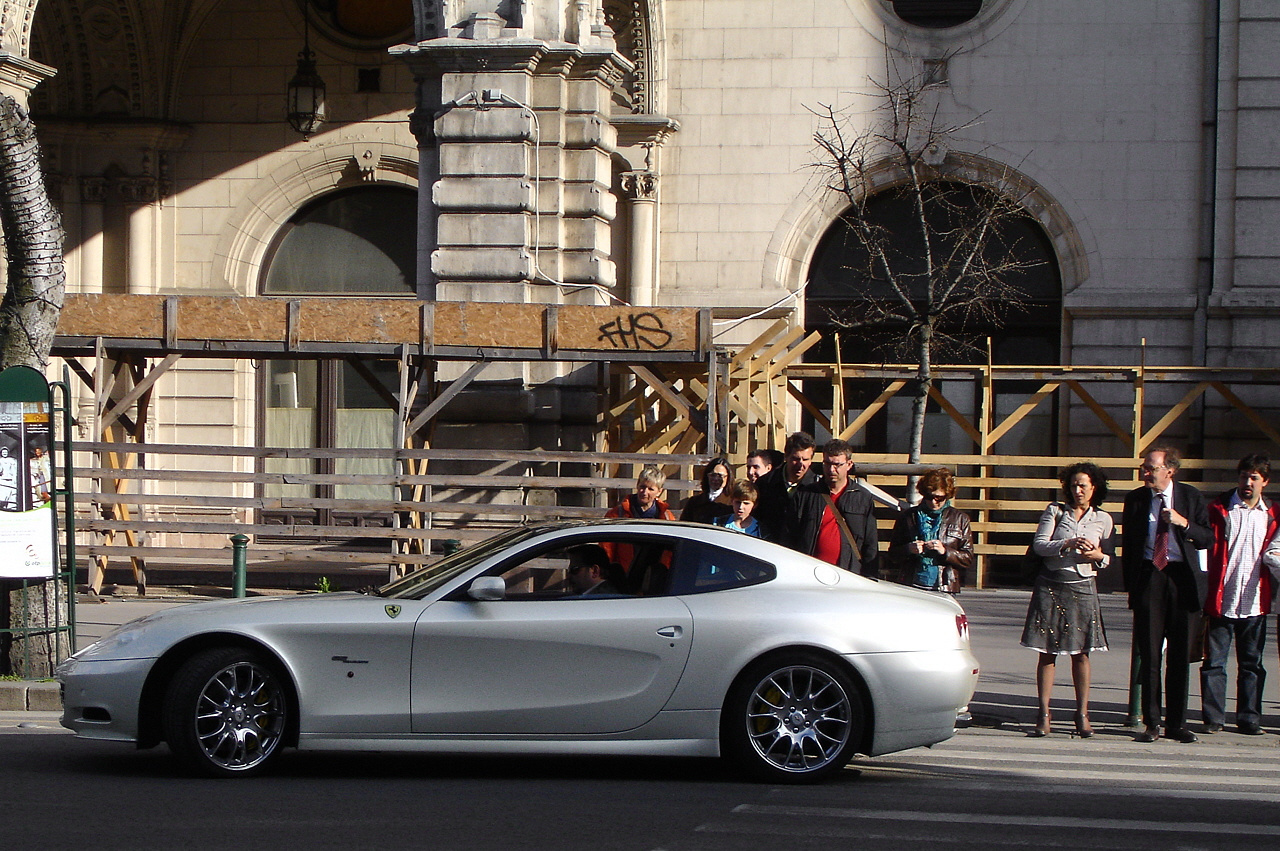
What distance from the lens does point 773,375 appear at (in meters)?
19.3

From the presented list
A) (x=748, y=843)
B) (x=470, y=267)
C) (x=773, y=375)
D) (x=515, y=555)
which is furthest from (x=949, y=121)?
(x=748, y=843)

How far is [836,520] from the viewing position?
30.7 ft

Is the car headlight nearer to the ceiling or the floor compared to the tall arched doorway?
nearer to the floor

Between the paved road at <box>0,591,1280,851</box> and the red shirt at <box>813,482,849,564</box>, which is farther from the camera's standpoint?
the red shirt at <box>813,482,849,564</box>

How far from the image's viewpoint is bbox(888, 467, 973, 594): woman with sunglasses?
31.6 ft

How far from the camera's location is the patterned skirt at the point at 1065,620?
31.2 ft

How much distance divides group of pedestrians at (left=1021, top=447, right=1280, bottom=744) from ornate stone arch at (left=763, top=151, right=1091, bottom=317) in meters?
11.3

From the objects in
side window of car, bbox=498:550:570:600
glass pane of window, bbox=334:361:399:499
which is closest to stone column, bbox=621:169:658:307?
glass pane of window, bbox=334:361:399:499

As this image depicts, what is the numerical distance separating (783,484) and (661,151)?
40.6 feet

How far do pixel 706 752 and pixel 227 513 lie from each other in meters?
16.0

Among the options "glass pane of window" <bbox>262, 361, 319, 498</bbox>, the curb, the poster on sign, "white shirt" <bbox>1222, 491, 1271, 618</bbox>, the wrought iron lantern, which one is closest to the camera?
"white shirt" <bbox>1222, 491, 1271, 618</bbox>

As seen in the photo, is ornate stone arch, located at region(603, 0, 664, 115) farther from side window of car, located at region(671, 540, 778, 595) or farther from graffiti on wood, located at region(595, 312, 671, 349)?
side window of car, located at region(671, 540, 778, 595)

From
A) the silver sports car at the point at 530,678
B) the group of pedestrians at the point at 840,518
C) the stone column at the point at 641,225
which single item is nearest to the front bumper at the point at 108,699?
the silver sports car at the point at 530,678

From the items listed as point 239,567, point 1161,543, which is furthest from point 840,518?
point 239,567
